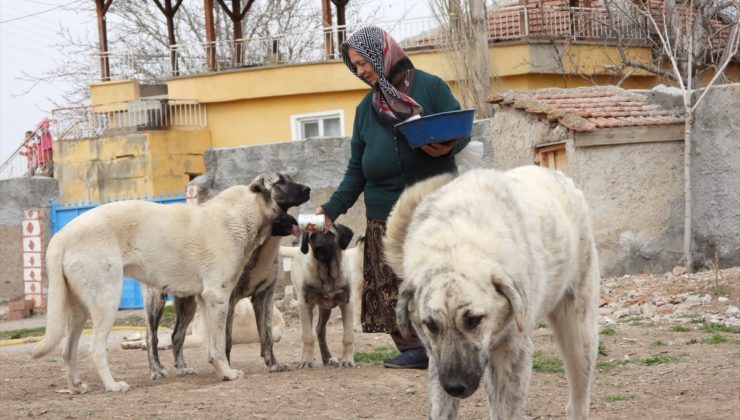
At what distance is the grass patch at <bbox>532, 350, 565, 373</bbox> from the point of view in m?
7.05

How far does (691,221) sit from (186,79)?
47.9 ft

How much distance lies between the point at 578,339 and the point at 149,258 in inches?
151

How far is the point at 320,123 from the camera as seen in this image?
23.8 metres

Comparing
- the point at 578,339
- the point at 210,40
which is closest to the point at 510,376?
the point at 578,339

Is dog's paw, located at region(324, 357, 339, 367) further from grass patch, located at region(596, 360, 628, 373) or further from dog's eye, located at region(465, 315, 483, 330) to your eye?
dog's eye, located at region(465, 315, 483, 330)

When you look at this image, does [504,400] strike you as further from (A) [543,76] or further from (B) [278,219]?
(A) [543,76]

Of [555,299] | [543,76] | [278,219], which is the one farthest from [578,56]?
[555,299]

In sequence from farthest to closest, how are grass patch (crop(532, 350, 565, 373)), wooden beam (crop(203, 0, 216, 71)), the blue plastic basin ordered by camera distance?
wooden beam (crop(203, 0, 216, 71))
grass patch (crop(532, 350, 565, 373))
the blue plastic basin

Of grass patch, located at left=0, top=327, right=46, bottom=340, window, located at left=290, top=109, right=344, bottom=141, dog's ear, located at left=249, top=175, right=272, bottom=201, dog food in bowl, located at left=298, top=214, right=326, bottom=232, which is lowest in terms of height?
grass patch, located at left=0, top=327, right=46, bottom=340

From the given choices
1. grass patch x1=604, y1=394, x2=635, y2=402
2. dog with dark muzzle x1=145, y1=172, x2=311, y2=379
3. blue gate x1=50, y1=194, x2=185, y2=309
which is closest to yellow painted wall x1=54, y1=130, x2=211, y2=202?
blue gate x1=50, y1=194, x2=185, y2=309

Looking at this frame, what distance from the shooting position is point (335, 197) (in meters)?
6.91

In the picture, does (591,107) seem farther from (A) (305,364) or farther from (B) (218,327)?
(B) (218,327)

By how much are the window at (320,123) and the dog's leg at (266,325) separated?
49.8 feet

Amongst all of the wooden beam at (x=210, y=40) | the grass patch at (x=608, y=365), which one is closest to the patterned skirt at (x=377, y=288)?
the grass patch at (x=608, y=365)
